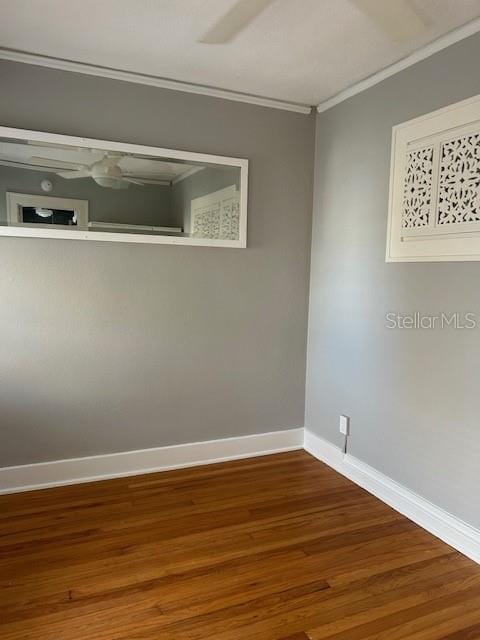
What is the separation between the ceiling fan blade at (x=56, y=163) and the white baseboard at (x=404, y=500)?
226cm

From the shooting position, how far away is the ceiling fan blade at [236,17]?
1.51 m

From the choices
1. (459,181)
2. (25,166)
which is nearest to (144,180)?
(25,166)

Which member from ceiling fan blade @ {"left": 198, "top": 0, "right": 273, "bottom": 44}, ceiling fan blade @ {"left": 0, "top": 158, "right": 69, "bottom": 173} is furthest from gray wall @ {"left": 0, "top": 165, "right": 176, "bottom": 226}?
ceiling fan blade @ {"left": 198, "top": 0, "right": 273, "bottom": 44}

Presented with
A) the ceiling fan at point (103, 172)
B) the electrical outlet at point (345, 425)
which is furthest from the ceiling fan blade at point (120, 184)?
the electrical outlet at point (345, 425)

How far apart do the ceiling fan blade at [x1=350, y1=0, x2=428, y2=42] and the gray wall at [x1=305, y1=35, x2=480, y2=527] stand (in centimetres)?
57

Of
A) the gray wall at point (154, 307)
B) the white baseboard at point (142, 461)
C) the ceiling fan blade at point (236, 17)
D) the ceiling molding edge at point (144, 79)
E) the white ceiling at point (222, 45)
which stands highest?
the white ceiling at point (222, 45)

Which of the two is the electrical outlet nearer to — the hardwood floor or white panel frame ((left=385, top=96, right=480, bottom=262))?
the hardwood floor

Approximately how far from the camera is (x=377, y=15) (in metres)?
1.54

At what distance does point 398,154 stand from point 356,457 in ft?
5.70

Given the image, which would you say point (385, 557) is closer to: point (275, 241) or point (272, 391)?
point (272, 391)

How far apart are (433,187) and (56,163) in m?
1.94

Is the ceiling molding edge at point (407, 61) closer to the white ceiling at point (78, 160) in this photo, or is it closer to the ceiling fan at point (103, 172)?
the white ceiling at point (78, 160)

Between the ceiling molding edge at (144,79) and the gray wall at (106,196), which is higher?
the ceiling molding edge at (144,79)

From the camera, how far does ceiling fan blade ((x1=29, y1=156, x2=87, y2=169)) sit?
2443 mm
